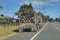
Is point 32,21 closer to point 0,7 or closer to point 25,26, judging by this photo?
point 25,26

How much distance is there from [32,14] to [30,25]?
3.35 m

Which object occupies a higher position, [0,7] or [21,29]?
[0,7]

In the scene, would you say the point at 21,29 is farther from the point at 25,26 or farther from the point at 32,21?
the point at 32,21

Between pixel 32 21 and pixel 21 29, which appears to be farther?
pixel 32 21

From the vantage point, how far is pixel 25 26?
36.7 meters

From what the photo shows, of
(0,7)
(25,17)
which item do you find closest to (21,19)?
(25,17)

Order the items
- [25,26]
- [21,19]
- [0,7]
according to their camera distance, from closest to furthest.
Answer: [25,26] → [21,19] → [0,7]

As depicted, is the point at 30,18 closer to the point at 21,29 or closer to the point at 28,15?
the point at 28,15

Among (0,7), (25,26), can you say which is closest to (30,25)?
(25,26)

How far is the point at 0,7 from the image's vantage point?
219 feet

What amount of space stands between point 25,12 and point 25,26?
367 cm

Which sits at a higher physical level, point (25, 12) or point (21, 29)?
point (25, 12)

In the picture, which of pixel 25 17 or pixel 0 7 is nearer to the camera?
pixel 25 17

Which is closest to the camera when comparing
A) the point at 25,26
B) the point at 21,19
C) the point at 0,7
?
the point at 25,26
